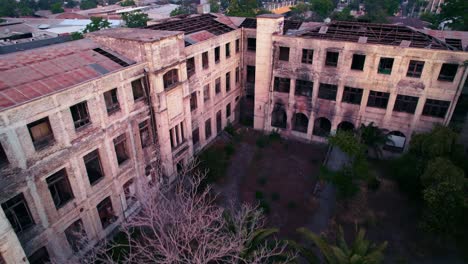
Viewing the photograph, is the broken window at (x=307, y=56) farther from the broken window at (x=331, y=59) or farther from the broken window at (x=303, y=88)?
the broken window at (x=303, y=88)

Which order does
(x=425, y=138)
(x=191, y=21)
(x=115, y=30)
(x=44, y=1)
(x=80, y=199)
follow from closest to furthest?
1. (x=80, y=199)
2. (x=425, y=138)
3. (x=115, y=30)
4. (x=191, y=21)
5. (x=44, y=1)

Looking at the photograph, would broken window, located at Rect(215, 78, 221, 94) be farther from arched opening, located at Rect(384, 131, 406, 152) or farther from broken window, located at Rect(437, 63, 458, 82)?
broken window, located at Rect(437, 63, 458, 82)

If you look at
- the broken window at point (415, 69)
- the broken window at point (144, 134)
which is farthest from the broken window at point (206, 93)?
the broken window at point (415, 69)

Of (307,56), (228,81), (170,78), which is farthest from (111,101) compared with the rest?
(307,56)

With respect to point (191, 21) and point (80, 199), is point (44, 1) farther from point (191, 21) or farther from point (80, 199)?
point (80, 199)

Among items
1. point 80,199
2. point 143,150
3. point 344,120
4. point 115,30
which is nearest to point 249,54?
point 344,120

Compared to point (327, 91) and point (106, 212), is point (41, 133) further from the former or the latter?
point (327, 91)

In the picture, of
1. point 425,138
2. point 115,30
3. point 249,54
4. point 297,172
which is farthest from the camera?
point 249,54

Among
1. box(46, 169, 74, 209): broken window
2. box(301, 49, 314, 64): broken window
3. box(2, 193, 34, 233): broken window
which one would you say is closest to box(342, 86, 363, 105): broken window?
box(301, 49, 314, 64): broken window
